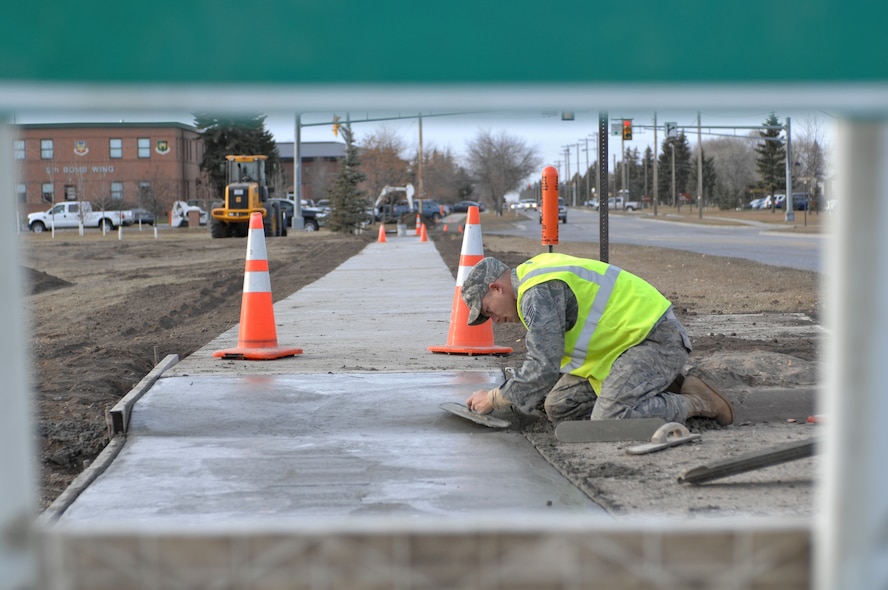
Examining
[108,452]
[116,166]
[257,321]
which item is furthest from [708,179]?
[108,452]

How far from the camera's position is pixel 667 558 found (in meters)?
1.74

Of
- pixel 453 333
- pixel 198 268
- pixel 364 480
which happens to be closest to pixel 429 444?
pixel 364 480

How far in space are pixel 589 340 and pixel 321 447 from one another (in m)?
1.46

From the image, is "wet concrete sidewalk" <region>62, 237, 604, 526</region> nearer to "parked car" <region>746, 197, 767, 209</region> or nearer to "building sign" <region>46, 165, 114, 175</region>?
"building sign" <region>46, 165, 114, 175</region>

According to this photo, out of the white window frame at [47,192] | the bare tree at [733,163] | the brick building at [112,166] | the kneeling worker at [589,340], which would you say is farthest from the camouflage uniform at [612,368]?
the bare tree at [733,163]

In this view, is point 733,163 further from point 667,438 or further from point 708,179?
point 667,438

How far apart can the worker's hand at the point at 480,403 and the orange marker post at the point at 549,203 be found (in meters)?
4.44

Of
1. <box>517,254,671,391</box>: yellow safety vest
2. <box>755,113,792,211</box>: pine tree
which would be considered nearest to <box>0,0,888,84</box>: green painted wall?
<box>517,254,671,391</box>: yellow safety vest

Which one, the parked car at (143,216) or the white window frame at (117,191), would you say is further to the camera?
the white window frame at (117,191)

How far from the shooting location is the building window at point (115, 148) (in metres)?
55.4

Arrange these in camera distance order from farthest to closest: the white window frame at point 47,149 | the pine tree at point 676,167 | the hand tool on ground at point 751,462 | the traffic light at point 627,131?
the pine tree at point 676,167 < the white window frame at point 47,149 < the traffic light at point 627,131 < the hand tool on ground at point 751,462

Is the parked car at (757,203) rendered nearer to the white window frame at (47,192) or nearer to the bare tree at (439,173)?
the bare tree at (439,173)

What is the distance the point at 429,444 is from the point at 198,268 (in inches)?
691

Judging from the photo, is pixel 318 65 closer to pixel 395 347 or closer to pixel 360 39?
pixel 360 39
